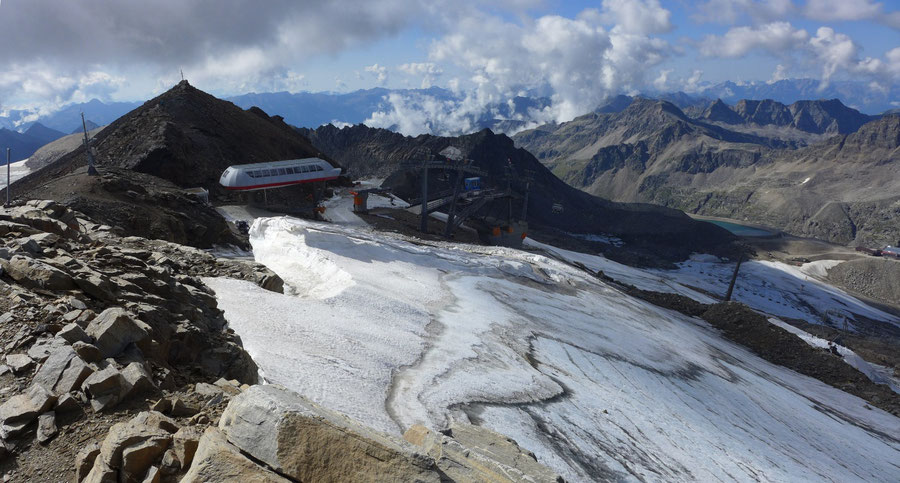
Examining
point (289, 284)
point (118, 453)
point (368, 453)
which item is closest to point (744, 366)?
point (289, 284)

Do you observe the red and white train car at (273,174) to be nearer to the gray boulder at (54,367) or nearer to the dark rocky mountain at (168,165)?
the dark rocky mountain at (168,165)

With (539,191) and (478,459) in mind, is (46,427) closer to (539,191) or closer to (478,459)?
(478,459)

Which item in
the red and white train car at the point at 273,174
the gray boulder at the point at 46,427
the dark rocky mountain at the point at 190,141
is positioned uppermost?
the dark rocky mountain at the point at 190,141

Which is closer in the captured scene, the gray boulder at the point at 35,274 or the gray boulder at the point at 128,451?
the gray boulder at the point at 128,451

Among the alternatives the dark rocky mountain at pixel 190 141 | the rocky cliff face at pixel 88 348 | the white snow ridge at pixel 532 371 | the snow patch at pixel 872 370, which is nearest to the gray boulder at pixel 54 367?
the rocky cliff face at pixel 88 348

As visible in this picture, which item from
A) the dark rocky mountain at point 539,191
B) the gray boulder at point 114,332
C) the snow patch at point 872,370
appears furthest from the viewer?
the dark rocky mountain at point 539,191

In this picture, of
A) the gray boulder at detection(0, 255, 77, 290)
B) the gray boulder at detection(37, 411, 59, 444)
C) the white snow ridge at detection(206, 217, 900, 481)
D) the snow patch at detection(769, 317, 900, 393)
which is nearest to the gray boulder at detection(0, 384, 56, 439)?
the gray boulder at detection(37, 411, 59, 444)

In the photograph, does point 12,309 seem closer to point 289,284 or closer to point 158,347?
point 158,347
